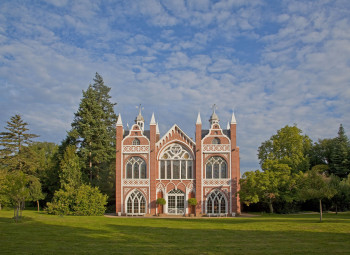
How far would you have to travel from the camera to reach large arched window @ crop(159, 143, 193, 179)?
39438mm

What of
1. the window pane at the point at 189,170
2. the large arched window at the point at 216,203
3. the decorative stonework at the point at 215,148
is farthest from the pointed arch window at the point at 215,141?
the large arched window at the point at 216,203

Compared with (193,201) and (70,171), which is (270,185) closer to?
(193,201)

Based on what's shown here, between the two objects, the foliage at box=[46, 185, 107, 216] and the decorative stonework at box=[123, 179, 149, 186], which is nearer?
the foliage at box=[46, 185, 107, 216]

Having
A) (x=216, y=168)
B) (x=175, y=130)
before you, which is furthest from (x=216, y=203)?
(x=175, y=130)

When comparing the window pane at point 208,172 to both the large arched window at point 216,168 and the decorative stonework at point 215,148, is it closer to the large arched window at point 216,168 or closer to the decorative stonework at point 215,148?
the large arched window at point 216,168

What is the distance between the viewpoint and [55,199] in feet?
127

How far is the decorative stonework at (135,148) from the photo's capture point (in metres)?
39.8

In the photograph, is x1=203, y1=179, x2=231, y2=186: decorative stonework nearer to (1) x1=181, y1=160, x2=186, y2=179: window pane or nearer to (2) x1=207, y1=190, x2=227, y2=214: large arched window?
(2) x1=207, y1=190, x2=227, y2=214: large arched window

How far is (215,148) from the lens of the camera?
1537 inches

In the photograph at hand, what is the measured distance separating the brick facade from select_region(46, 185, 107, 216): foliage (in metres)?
2.42

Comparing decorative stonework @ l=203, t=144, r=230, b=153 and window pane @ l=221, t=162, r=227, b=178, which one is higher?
→ decorative stonework @ l=203, t=144, r=230, b=153

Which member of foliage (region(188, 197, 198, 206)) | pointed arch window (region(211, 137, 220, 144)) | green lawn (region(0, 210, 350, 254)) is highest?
pointed arch window (region(211, 137, 220, 144))

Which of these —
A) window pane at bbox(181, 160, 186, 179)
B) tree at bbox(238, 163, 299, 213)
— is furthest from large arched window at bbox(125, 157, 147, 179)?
tree at bbox(238, 163, 299, 213)

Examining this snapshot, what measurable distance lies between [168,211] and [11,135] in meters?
24.3
